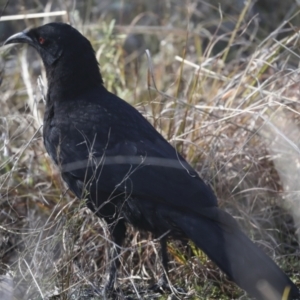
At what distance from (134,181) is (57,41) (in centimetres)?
118

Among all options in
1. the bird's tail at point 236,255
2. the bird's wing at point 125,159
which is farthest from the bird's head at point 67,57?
the bird's tail at point 236,255

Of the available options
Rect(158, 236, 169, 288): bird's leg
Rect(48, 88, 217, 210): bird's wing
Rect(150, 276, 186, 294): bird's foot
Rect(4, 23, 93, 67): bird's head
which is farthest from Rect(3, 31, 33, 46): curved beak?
Rect(150, 276, 186, 294): bird's foot

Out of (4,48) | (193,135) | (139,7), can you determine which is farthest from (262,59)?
(139,7)

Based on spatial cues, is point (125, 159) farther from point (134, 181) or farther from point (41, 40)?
point (41, 40)

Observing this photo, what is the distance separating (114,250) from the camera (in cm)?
398

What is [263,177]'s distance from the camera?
4.59m

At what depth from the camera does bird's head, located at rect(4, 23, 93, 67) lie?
450cm

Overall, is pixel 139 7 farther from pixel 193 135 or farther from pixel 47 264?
pixel 47 264

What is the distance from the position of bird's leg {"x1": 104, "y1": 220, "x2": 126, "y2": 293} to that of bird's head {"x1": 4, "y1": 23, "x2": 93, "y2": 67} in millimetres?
1128

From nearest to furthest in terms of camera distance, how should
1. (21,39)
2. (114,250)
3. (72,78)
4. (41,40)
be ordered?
(114,250), (72,78), (41,40), (21,39)

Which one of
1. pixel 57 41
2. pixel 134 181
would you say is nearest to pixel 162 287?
pixel 134 181

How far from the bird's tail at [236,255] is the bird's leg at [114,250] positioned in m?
0.43

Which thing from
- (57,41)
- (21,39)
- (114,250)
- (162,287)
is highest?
(57,41)

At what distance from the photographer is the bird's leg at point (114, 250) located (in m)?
3.89
